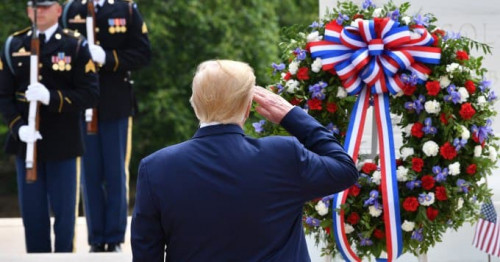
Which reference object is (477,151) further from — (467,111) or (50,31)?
(50,31)

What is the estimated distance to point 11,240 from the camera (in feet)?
31.8

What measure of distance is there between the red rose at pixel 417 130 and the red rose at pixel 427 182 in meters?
0.19

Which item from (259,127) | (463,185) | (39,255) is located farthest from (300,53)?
(39,255)

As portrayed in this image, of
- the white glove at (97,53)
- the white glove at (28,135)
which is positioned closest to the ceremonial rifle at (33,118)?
the white glove at (28,135)

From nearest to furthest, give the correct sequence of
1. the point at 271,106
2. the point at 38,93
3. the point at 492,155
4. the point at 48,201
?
the point at 271,106, the point at 492,155, the point at 38,93, the point at 48,201

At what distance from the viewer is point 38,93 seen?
26.5ft

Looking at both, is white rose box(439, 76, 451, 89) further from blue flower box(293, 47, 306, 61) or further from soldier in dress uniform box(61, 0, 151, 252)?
soldier in dress uniform box(61, 0, 151, 252)

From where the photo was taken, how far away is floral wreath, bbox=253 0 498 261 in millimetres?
6035

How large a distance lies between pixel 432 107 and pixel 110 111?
3.42 metres

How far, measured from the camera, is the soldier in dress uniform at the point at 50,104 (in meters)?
8.23

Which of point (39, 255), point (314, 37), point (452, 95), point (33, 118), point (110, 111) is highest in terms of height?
point (314, 37)

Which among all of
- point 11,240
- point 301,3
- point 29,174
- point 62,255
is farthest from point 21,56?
point 301,3

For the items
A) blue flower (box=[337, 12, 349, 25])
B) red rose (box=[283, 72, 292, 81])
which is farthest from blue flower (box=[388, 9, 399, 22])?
red rose (box=[283, 72, 292, 81])

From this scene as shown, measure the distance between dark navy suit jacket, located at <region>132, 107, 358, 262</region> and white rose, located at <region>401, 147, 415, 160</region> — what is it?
189 centimetres
